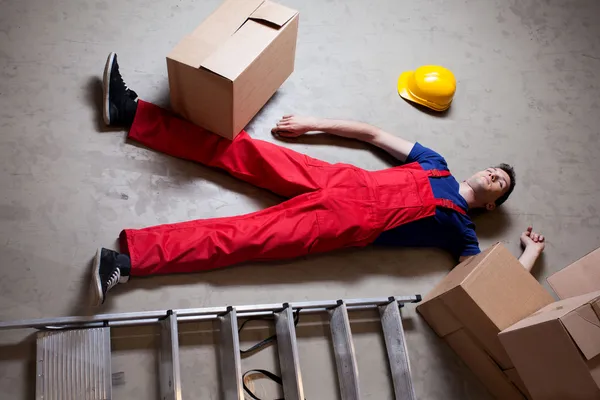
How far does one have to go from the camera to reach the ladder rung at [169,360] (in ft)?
5.59

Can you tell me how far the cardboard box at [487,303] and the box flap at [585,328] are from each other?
24cm

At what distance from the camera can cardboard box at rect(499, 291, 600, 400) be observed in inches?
65.7

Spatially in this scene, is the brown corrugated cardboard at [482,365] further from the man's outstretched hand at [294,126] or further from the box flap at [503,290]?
the man's outstretched hand at [294,126]

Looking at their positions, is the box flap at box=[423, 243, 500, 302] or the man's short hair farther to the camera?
the man's short hair

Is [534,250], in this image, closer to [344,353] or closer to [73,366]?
[344,353]

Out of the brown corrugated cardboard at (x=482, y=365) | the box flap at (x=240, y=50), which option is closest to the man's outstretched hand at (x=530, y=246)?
the brown corrugated cardboard at (x=482, y=365)

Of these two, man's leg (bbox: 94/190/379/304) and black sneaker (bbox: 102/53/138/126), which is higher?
black sneaker (bbox: 102/53/138/126)

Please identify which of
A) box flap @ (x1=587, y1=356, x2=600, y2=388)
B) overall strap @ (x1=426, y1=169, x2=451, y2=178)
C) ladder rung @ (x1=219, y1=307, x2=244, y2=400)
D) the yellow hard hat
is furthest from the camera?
the yellow hard hat

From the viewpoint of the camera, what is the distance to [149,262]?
187 centimetres

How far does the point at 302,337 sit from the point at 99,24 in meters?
1.46

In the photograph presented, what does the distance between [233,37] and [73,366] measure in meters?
1.15

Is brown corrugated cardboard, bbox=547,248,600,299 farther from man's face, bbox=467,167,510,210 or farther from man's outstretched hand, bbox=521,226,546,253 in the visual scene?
man's face, bbox=467,167,510,210

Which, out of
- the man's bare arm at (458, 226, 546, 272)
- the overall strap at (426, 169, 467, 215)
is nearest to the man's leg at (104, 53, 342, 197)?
the overall strap at (426, 169, 467, 215)

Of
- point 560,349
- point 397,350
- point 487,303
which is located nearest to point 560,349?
point 560,349
